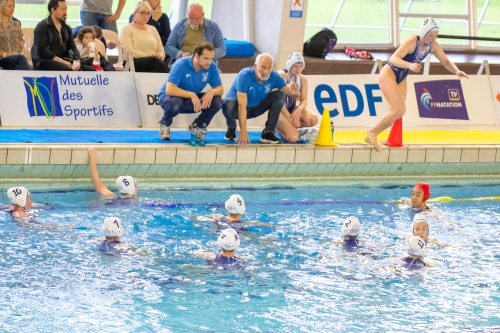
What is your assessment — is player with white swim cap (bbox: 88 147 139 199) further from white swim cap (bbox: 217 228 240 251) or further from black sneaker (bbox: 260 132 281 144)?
black sneaker (bbox: 260 132 281 144)

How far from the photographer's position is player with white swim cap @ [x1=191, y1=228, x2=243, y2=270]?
5629 millimetres

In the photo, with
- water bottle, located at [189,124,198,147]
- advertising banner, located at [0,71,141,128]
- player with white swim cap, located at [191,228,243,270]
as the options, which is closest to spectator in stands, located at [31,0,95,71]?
advertising banner, located at [0,71,141,128]

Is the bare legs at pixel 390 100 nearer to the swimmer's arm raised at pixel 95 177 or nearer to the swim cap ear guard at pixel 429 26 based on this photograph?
the swim cap ear guard at pixel 429 26

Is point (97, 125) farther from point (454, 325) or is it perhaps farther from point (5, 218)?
point (454, 325)

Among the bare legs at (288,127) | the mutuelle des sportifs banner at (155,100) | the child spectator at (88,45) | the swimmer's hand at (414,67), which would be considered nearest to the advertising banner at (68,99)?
the mutuelle des sportifs banner at (155,100)

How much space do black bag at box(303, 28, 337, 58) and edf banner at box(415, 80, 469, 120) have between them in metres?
2.76

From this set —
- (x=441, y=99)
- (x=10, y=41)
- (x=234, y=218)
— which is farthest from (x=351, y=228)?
(x=441, y=99)

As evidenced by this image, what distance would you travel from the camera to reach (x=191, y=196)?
7.82 meters

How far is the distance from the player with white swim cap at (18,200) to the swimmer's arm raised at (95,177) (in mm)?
964

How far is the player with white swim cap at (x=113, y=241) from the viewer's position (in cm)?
587

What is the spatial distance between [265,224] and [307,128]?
8.23 feet

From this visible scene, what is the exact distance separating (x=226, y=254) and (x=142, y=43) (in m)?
4.79

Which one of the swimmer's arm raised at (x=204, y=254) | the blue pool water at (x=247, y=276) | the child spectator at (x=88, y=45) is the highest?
the child spectator at (x=88, y=45)

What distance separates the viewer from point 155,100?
373 inches
